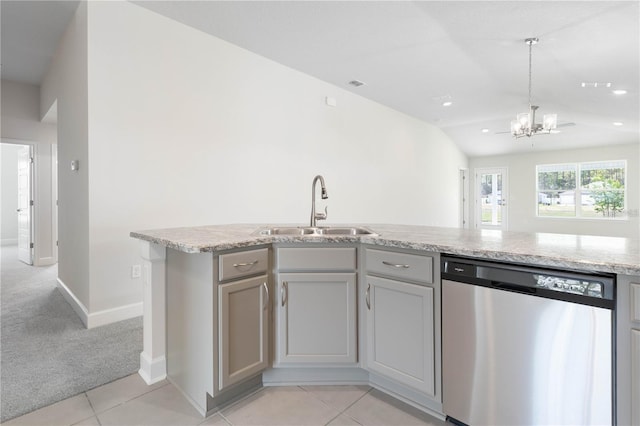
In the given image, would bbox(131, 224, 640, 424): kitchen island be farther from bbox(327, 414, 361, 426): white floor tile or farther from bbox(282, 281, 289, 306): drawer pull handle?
bbox(327, 414, 361, 426): white floor tile

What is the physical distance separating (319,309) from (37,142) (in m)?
5.38

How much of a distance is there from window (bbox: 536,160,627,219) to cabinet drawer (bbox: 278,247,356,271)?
9120mm

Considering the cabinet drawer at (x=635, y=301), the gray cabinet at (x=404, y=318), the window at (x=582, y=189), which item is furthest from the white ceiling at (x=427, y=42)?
the window at (x=582, y=189)

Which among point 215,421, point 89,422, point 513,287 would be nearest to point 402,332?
point 513,287

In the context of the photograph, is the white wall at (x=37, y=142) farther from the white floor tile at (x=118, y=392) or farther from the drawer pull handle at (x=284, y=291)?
the drawer pull handle at (x=284, y=291)

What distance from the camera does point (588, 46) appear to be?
11.2ft

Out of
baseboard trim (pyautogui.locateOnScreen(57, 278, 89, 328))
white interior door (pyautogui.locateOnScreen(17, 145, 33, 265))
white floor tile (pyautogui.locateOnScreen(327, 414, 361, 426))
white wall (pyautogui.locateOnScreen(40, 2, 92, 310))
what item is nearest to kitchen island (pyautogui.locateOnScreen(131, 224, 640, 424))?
white floor tile (pyautogui.locateOnScreen(327, 414, 361, 426))

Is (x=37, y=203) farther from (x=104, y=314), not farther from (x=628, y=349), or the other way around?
(x=628, y=349)

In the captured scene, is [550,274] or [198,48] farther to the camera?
[198,48]

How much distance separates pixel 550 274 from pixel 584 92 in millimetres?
5203

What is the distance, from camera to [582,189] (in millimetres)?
8391

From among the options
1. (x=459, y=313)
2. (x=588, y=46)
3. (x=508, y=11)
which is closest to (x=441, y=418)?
(x=459, y=313)

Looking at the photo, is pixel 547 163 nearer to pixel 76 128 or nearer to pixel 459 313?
pixel 459 313

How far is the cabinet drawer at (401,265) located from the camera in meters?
1.59
